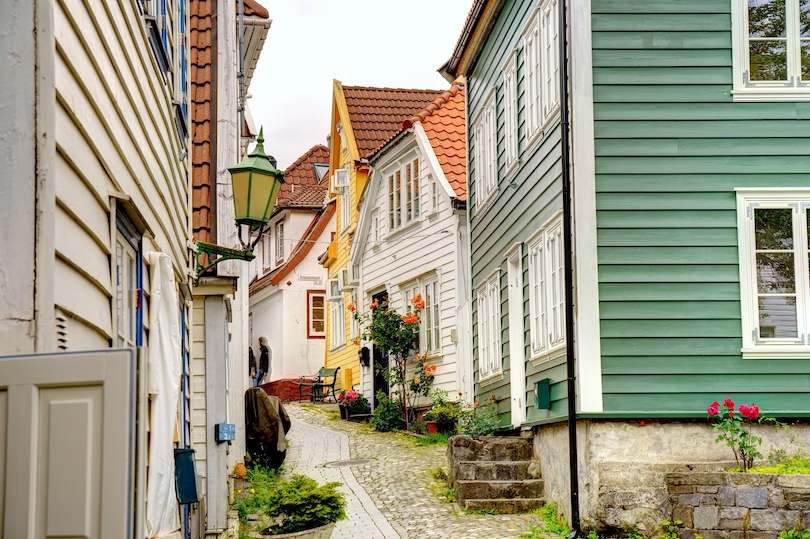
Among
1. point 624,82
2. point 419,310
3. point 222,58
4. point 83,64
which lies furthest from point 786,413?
point 419,310

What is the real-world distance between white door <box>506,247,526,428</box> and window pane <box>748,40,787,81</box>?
12.6 feet

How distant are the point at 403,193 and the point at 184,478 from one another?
16.2 metres

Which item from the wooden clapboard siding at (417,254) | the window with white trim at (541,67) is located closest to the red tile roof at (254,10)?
the wooden clapboard siding at (417,254)

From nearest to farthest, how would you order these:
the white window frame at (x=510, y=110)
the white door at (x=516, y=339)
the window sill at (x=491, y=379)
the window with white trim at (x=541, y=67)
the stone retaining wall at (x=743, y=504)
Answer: the stone retaining wall at (x=743, y=504) < the window with white trim at (x=541, y=67) < the white door at (x=516, y=339) < the white window frame at (x=510, y=110) < the window sill at (x=491, y=379)

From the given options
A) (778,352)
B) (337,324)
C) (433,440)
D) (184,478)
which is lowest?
(433,440)

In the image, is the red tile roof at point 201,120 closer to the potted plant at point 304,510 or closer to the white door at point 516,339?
the potted plant at point 304,510

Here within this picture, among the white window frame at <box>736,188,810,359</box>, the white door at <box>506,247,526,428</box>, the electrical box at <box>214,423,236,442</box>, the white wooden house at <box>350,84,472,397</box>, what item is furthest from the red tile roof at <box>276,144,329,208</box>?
the white window frame at <box>736,188,810,359</box>

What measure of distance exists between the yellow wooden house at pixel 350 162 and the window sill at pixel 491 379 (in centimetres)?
962

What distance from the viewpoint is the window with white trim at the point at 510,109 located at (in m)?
14.4

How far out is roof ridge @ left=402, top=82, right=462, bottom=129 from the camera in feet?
71.5

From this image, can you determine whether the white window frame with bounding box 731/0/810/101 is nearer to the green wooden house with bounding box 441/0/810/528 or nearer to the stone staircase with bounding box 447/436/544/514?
the green wooden house with bounding box 441/0/810/528

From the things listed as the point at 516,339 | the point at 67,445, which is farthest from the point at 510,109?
the point at 67,445

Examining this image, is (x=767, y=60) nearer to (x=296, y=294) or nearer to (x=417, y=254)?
(x=417, y=254)

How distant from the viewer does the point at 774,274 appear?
35.8 ft
